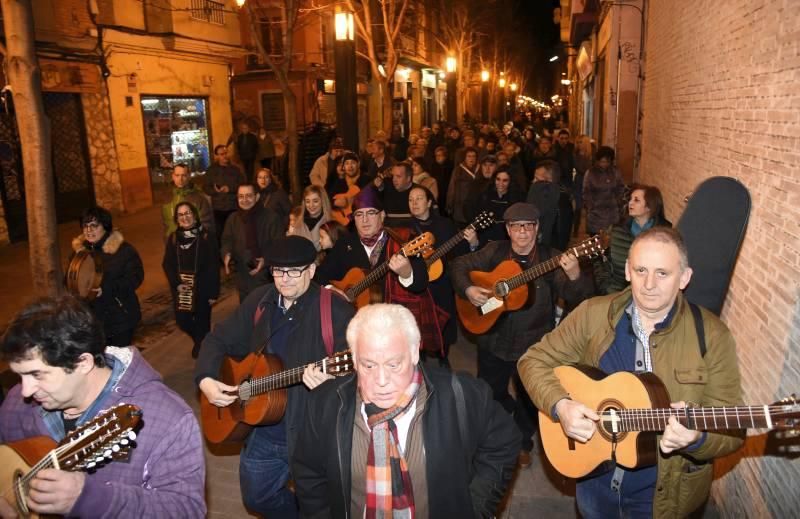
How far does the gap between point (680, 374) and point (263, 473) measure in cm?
249

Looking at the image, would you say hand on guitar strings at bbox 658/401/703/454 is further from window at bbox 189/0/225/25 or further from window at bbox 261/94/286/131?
window at bbox 261/94/286/131

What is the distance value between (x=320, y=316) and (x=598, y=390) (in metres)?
1.67

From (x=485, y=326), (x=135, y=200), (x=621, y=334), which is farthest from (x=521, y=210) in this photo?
(x=135, y=200)

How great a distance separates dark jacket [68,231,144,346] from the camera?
6098mm

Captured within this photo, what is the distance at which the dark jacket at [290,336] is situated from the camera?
3822 mm

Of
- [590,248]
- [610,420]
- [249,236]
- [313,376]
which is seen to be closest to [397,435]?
[313,376]

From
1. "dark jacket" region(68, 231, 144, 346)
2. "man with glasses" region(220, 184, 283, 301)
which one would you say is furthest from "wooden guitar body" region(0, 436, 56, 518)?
"man with glasses" region(220, 184, 283, 301)

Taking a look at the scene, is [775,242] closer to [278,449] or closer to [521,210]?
[521,210]

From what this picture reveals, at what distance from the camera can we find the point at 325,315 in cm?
388

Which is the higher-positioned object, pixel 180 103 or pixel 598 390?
pixel 180 103

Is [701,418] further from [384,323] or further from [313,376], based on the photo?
[313,376]

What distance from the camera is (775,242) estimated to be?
393 centimetres

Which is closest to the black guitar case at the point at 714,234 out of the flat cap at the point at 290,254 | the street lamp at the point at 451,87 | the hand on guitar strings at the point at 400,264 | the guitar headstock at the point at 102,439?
the hand on guitar strings at the point at 400,264

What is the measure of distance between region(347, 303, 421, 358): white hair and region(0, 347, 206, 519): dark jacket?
0.85 m
